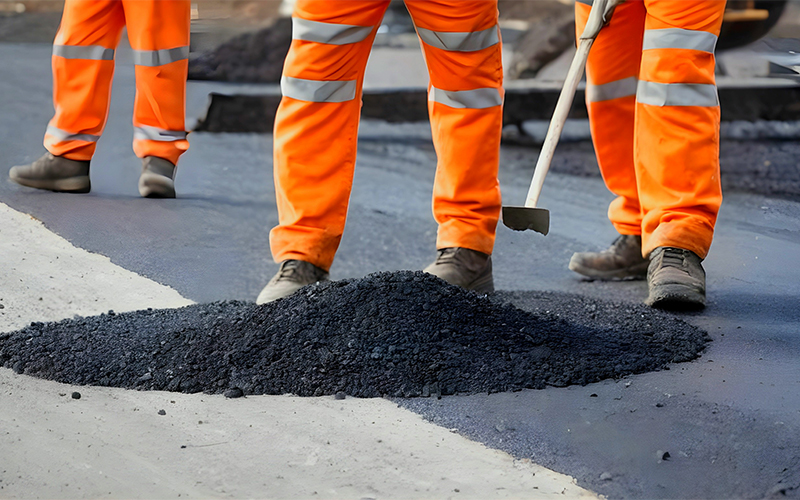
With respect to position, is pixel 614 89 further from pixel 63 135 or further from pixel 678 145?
pixel 63 135

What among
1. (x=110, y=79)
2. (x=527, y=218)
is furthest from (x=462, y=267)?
(x=110, y=79)

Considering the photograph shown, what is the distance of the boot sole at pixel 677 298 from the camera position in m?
2.26

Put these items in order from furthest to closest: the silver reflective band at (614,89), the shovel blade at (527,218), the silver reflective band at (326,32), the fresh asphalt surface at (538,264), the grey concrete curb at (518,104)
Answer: the grey concrete curb at (518,104) < the silver reflective band at (614,89) < the shovel blade at (527,218) < the silver reflective band at (326,32) < the fresh asphalt surface at (538,264)

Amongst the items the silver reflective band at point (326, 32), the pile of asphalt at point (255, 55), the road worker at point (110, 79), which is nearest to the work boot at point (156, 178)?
the road worker at point (110, 79)

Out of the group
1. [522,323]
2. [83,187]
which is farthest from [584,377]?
[83,187]

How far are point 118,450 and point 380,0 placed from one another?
1279 millimetres

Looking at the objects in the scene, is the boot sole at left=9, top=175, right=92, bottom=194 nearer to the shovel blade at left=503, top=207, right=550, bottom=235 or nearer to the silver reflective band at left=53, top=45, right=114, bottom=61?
the silver reflective band at left=53, top=45, right=114, bottom=61

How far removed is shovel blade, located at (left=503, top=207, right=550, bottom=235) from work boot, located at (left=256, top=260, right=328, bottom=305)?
0.53 meters

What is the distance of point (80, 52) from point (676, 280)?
2.25m

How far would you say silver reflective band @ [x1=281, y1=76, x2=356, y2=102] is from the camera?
6.96 feet

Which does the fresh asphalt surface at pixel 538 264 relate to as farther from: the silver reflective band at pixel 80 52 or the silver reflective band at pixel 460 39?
the silver reflective band at pixel 460 39

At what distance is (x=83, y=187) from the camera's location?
8.89ft

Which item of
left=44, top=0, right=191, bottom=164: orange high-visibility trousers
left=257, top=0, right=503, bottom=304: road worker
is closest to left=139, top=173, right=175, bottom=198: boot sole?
left=44, top=0, right=191, bottom=164: orange high-visibility trousers

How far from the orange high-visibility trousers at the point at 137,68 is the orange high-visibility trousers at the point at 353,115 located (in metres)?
1.04
